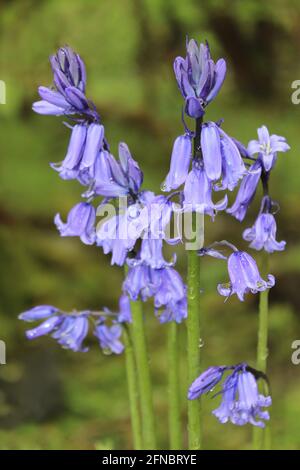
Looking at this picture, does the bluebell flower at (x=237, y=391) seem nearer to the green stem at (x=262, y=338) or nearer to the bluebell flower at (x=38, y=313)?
the green stem at (x=262, y=338)

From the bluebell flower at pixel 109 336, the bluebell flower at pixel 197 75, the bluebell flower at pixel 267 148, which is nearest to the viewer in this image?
the bluebell flower at pixel 197 75

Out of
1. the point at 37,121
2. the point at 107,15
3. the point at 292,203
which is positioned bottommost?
the point at 292,203

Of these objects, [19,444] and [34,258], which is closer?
[19,444]

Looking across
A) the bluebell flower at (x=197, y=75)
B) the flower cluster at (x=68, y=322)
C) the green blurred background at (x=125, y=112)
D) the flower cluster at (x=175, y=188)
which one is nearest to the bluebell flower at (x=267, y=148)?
the flower cluster at (x=175, y=188)

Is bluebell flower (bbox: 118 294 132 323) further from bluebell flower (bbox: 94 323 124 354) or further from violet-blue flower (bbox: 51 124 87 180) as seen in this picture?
violet-blue flower (bbox: 51 124 87 180)

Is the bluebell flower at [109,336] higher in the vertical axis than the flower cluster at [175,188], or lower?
lower

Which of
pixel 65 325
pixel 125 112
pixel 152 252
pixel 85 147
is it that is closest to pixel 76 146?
pixel 85 147

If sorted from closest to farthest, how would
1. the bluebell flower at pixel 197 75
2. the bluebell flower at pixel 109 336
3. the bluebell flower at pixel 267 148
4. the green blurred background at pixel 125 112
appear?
the bluebell flower at pixel 197 75, the bluebell flower at pixel 267 148, the bluebell flower at pixel 109 336, the green blurred background at pixel 125 112
